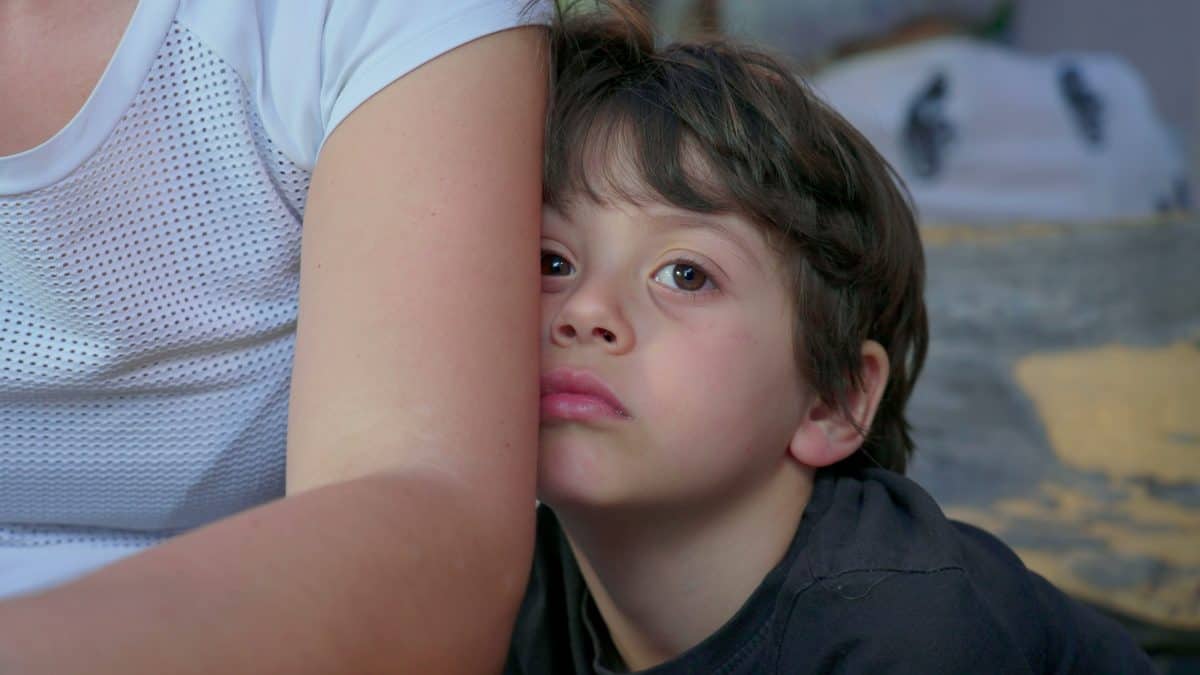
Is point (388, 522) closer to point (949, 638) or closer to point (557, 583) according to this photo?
point (949, 638)

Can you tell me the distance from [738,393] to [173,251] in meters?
0.42

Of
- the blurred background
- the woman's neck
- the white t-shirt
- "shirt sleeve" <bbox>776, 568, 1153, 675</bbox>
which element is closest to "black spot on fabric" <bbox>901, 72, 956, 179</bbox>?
the blurred background

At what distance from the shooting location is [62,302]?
89 cm

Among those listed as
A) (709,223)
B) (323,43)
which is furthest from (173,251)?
(709,223)

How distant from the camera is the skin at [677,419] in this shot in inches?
39.1

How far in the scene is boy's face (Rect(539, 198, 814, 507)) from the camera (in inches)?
38.9

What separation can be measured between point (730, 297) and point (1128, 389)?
4.61 ft

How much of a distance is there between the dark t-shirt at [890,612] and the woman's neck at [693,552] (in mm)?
25

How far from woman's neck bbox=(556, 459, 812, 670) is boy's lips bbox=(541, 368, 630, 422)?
0.12 meters

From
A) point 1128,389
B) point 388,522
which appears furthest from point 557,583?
point 1128,389

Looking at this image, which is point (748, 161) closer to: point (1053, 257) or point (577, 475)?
point (577, 475)

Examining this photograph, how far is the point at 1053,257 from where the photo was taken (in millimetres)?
2830

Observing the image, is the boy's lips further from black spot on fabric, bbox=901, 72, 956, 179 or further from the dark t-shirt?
black spot on fabric, bbox=901, 72, 956, 179

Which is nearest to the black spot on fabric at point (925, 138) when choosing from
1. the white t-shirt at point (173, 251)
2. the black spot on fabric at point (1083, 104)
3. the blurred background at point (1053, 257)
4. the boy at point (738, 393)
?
the blurred background at point (1053, 257)
